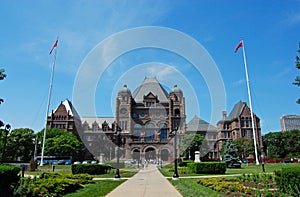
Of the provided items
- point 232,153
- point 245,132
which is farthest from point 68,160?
point 245,132

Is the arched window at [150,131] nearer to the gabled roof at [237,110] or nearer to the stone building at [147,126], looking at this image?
the stone building at [147,126]

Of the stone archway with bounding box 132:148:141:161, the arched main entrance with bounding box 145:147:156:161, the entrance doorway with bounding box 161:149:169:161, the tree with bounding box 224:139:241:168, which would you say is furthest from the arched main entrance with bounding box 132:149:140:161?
the tree with bounding box 224:139:241:168

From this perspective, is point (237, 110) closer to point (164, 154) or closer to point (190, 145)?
point (164, 154)

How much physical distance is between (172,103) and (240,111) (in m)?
24.6

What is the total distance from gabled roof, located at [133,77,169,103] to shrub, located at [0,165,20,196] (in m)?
75.3

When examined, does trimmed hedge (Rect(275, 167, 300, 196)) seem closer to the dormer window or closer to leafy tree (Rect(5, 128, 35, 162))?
leafy tree (Rect(5, 128, 35, 162))

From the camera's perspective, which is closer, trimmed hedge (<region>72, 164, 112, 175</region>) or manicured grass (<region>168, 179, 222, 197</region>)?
manicured grass (<region>168, 179, 222, 197</region>)

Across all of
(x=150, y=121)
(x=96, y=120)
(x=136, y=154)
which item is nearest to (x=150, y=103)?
(x=150, y=121)

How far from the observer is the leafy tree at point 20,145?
64750mm

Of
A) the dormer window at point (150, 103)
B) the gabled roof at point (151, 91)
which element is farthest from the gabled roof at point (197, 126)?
the dormer window at point (150, 103)

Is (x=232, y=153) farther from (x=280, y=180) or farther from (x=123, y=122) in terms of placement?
(x=123, y=122)

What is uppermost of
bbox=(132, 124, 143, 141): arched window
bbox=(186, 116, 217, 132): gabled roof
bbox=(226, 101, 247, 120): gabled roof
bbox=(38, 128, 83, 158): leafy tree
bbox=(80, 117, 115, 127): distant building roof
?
bbox=(226, 101, 247, 120): gabled roof

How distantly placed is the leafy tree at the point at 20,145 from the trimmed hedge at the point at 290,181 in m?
68.9

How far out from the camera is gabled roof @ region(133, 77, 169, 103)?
8671cm
